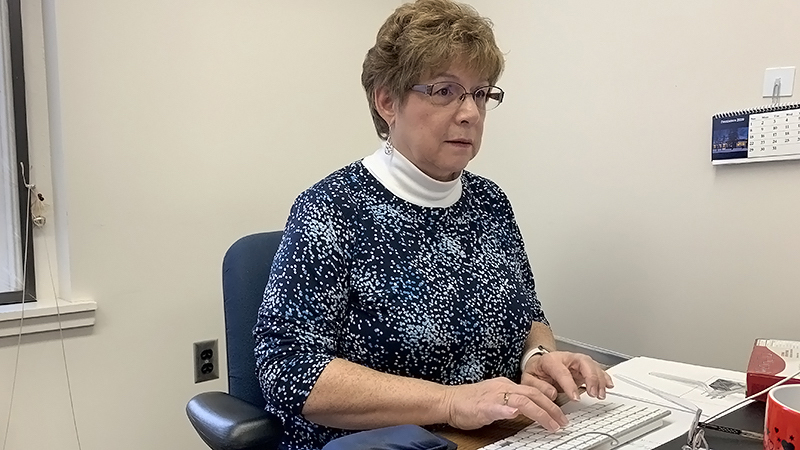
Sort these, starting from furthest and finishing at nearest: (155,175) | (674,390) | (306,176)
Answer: (306,176) → (155,175) → (674,390)

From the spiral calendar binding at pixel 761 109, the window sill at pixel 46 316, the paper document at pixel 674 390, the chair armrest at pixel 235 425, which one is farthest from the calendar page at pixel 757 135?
the window sill at pixel 46 316

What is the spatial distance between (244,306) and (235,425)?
0.82ft

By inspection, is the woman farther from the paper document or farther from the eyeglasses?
the paper document

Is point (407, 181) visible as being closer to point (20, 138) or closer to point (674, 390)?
point (674, 390)

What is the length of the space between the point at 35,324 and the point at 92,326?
0.42 ft

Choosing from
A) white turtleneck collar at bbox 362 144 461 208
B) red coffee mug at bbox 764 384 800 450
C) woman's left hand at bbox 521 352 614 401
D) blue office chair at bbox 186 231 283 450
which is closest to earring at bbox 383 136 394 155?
white turtleneck collar at bbox 362 144 461 208

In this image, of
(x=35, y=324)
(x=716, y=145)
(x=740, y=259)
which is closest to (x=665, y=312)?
(x=740, y=259)

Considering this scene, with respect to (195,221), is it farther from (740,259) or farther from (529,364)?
(740,259)

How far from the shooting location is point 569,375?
3.25ft

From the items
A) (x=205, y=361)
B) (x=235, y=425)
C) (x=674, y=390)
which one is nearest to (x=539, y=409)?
(x=674, y=390)

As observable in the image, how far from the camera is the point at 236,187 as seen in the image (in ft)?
5.92

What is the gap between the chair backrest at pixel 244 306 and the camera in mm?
1166

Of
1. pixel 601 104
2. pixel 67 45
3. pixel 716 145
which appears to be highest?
pixel 67 45

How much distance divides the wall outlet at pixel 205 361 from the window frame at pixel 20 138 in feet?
1.44
